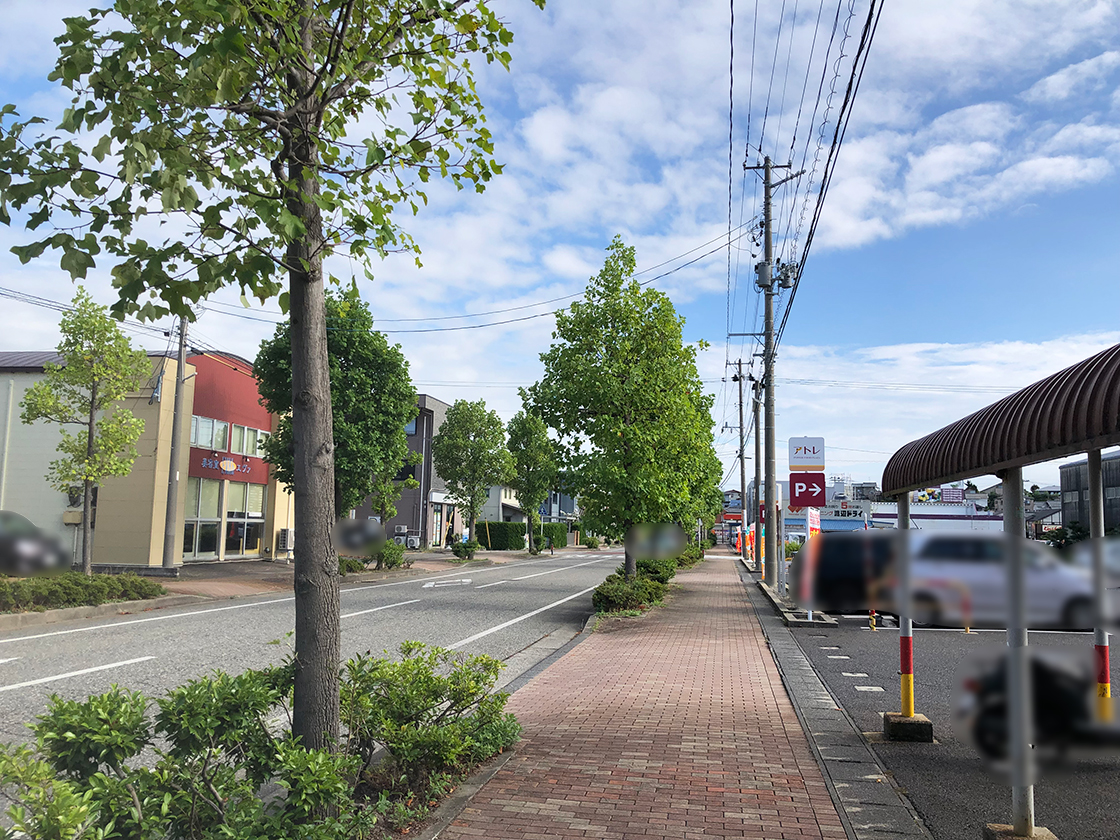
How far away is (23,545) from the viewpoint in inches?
230

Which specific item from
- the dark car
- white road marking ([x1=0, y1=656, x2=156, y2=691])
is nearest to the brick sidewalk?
the dark car

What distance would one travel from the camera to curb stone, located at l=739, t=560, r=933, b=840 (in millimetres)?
4844

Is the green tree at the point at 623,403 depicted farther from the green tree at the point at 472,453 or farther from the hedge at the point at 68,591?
the green tree at the point at 472,453

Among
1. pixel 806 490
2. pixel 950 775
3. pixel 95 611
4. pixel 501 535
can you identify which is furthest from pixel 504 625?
pixel 501 535

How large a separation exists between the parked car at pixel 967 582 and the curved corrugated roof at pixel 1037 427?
169cm

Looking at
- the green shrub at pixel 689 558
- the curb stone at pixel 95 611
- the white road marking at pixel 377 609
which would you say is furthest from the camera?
the green shrub at pixel 689 558

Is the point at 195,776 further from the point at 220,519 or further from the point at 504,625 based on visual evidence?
the point at 220,519

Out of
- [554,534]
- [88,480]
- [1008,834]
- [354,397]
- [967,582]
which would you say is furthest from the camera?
[554,534]

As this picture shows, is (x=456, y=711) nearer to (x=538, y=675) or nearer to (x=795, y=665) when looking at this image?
(x=538, y=675)

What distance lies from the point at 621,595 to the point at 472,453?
3192 centimetres

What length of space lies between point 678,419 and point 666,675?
9.99 m

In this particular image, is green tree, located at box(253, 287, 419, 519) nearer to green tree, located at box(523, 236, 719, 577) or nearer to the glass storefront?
the glass storefront

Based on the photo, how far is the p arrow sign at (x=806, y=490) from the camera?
655 inches

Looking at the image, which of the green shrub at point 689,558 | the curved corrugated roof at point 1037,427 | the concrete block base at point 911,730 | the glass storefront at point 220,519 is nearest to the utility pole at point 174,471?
the glass storefront at point 220,519
